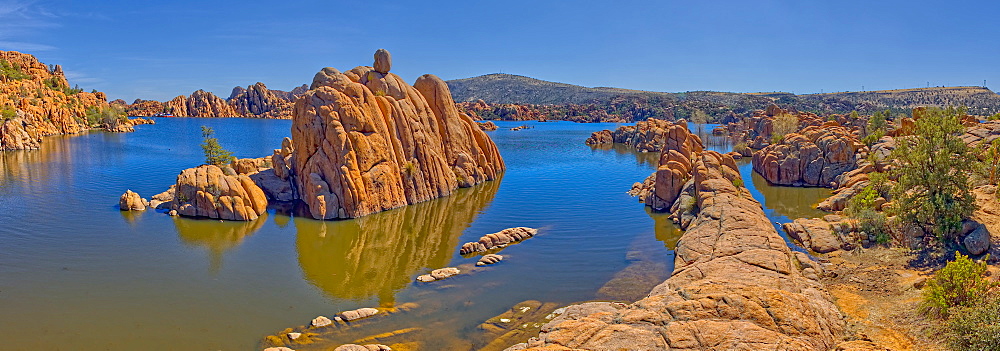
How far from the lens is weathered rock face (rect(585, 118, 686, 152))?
3930 inches

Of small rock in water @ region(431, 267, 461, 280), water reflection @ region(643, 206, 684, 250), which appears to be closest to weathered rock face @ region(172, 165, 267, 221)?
small rock in water @ region(431, 267, 461, 280)

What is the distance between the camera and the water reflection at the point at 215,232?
33.2m

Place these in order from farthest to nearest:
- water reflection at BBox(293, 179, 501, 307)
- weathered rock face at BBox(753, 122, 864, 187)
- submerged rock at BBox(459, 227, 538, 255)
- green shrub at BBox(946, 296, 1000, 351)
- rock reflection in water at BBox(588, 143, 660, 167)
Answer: rock reflection in water at BBox(588, 143, 660, 167) → weathered rock face at BBox(753, 122, 864, 187) → submerged rock at BBox(459, 227, 538, 255) → water reflection at BBox(293, 179, 501, 307) → green shrub at BBox(946, 296, 1000, 351)

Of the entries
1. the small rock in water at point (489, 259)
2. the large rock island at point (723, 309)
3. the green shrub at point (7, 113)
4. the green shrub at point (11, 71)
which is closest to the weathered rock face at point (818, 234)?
the large rock island at point (723, 309)

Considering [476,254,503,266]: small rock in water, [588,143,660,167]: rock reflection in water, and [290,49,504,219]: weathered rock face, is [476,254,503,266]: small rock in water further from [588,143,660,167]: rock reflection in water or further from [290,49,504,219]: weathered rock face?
[588,143,660,167]: rock reflection in water

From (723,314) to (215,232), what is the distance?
3215 centimetres

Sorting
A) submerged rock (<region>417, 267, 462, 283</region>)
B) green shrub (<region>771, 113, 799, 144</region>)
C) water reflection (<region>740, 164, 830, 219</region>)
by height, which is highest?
green shrub (<region>771, 113, 799, 144</region>)

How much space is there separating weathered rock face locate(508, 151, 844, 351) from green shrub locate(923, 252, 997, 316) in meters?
2.81

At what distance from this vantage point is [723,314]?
16938 mm

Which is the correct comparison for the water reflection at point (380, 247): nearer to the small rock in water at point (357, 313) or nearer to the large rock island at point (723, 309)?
the small rock in water at point (357, 313)

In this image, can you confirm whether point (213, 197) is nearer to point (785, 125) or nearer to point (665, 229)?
point (665, 229)

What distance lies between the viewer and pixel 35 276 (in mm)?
27266

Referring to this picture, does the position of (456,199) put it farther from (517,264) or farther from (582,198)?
(517,264)

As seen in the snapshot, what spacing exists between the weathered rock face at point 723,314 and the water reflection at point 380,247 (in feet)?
34.9
